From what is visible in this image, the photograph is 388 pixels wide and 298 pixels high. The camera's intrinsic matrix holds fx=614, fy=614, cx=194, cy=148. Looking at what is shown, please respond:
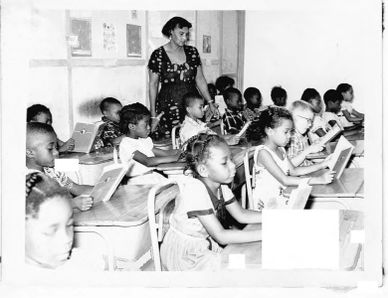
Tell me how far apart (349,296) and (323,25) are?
2.50 feet

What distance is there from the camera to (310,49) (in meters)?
1.80

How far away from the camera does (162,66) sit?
5.89 ft

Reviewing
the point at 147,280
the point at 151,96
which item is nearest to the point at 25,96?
the point at 151,96

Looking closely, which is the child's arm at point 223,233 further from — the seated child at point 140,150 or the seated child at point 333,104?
the seated child at point 333,104

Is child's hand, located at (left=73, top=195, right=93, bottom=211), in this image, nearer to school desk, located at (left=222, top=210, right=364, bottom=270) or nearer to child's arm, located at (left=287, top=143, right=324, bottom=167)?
school desk, located at (left=222, top=210, right=364, bottom=270)

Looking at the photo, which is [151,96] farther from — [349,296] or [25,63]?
[349,296]

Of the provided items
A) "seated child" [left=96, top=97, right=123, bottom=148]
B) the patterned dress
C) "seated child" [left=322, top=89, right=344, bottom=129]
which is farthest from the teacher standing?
"seated child" [left=322, top=89, right=344, bottom=129]

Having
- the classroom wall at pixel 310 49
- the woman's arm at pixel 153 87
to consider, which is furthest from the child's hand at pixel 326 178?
the woman's arm at pixel 153 87

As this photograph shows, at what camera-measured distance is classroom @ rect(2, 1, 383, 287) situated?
5.47 feet

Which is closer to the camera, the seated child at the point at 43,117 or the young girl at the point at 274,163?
the seated child at the point at 43,117

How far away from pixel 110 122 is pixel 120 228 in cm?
35

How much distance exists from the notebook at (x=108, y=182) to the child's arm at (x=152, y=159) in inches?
5.4

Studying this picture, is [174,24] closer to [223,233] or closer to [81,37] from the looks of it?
[81,37]

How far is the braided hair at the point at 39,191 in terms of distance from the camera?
65.3 inches
